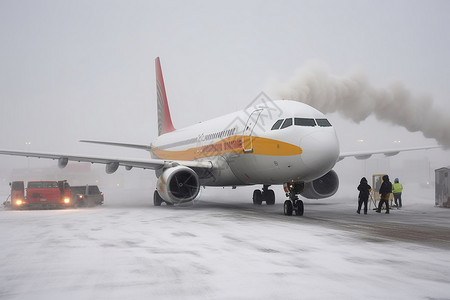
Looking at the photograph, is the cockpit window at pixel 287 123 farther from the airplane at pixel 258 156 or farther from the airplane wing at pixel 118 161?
the airplane wing at pixel 118 161

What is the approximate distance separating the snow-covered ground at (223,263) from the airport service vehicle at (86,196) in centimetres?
1232

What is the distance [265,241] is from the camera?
975 cm

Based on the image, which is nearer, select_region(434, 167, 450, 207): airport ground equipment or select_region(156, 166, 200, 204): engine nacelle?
select_region(156, 166, 200, 204): engine nacelle

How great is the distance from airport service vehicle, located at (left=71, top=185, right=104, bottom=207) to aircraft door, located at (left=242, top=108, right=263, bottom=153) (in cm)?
1065

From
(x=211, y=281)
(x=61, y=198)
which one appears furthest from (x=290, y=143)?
(x=61, y=198)

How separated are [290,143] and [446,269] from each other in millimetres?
8703

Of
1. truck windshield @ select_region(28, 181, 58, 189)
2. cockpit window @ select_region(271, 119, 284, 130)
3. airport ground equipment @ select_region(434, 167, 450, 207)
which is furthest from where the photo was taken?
truck windshield @ select_region(28, 181, 58, 189)

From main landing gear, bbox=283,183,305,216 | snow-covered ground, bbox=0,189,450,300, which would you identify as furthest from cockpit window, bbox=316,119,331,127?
snow-covered ground, bbox=0,189,450,300

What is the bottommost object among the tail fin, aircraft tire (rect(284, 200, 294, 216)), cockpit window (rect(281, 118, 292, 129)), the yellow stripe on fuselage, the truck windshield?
aircraft tire (rect(284, 200, 294, 216))

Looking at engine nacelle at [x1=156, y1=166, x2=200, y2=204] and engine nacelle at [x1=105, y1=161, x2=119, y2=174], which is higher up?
engine nacelle at [x1=105, y1=161, x2=119, y2=174]

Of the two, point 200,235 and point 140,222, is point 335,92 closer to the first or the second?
point 140,222

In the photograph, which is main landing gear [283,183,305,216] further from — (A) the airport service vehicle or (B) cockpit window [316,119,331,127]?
(A) the airport service vehicle

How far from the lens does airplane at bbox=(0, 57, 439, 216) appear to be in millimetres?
15055

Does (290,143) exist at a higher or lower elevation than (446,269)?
higher
